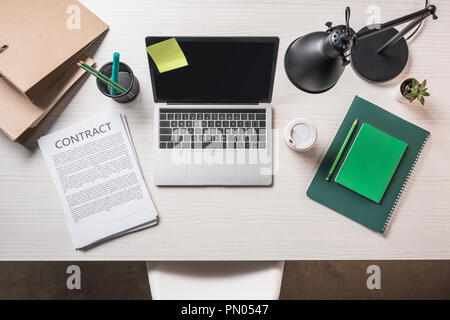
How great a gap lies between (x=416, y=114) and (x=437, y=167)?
16 cm

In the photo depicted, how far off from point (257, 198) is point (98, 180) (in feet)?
1.41

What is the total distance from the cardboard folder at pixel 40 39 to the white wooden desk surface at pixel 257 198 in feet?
0.18

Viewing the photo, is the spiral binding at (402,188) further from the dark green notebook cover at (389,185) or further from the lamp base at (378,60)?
the lamp base at (378,60)

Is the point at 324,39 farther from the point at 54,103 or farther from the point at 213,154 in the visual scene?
the point at 54,103

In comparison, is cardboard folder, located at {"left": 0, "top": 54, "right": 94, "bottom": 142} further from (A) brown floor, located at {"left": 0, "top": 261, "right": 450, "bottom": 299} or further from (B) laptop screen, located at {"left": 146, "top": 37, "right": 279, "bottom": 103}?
(A) brown floor, located at {"left": 0, "top": 261, "right": 450, "bottom": 299}

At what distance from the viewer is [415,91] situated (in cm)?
83

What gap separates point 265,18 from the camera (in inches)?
35.6

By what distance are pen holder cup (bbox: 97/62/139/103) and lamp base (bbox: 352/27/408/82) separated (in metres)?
0.61

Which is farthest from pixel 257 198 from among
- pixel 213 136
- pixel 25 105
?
pixel 25 105

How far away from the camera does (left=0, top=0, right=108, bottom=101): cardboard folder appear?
81cm

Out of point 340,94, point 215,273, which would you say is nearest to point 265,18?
point 340,94

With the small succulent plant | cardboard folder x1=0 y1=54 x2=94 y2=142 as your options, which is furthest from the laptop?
the small succulent plant

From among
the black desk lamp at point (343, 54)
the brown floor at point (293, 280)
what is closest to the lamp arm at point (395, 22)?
the black desk lamp at point (343, 54)
